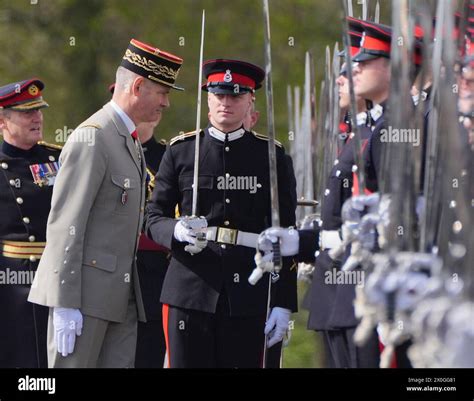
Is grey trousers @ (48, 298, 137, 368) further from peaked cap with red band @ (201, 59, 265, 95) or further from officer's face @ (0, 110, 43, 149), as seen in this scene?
officer's face @ (0, 110, 43, 149)

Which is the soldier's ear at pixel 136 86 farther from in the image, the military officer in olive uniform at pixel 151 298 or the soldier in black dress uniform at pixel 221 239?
the military officer in olive uniform at pixel 151 298

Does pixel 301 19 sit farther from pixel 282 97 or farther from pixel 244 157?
pixel 244 157

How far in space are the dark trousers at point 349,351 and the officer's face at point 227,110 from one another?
3.55 feet

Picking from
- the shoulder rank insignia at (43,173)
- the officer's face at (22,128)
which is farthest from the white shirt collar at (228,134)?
the officer's face at (22,128)

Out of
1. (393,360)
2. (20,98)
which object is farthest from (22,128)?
(393,360)

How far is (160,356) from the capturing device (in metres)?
8.77

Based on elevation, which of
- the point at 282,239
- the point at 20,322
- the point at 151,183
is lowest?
the point at 20,322

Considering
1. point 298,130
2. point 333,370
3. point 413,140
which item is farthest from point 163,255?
point 298,130

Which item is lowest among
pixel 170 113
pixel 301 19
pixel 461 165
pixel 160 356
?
pixel 160 356

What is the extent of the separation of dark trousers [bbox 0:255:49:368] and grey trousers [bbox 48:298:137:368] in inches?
32.2

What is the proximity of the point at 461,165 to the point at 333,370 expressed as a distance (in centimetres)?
143

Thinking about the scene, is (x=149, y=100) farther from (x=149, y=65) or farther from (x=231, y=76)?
(x=231, y=76)

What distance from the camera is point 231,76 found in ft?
25.4

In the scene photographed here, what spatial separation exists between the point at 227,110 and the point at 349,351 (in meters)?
1.37
